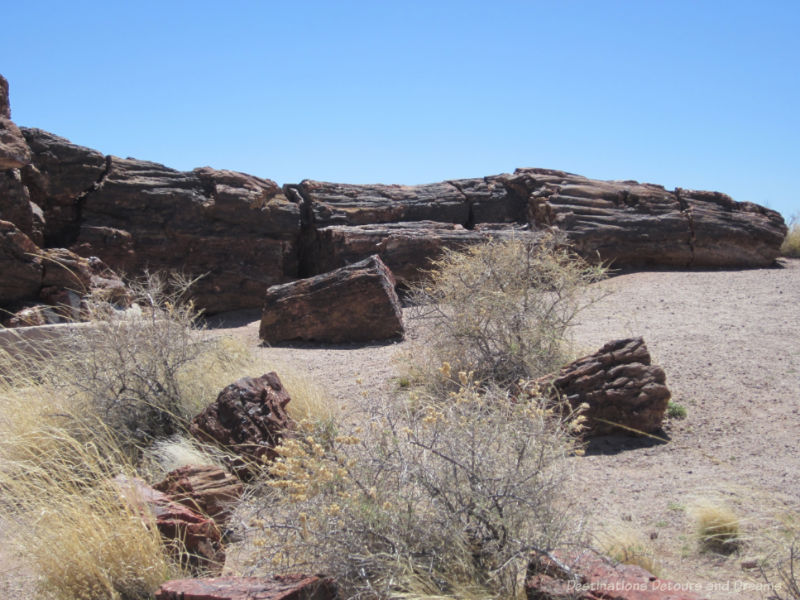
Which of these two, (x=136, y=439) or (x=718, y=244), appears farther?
(x=718, y=244)

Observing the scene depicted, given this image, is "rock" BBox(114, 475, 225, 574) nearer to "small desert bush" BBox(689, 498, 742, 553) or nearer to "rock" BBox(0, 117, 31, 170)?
"small desert bush" BBox(689, 498, 742, 553)

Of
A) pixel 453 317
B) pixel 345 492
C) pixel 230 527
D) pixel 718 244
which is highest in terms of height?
pixel 718 244

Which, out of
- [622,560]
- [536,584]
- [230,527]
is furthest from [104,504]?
[622,560]

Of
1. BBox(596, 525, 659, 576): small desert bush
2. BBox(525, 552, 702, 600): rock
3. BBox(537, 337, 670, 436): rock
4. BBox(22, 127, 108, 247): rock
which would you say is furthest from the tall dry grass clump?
BBox(22, 127, 108, 247): rock

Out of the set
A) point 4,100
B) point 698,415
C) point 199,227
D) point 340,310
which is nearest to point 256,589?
point 698,415

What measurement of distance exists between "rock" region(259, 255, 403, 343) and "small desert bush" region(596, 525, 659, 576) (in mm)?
6085

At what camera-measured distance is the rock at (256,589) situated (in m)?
3.11

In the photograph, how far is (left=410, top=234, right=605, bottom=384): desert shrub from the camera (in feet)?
22.7

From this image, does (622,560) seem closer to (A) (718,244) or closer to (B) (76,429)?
(B) (76,429)

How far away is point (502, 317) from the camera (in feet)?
23.2

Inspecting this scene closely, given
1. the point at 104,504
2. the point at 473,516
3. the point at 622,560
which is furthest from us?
the point at 104,504

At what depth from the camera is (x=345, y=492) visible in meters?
3.36

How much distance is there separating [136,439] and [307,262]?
760cm

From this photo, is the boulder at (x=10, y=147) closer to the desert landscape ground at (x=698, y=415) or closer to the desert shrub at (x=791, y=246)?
the desert landscape ground at (x=698, y=415)
